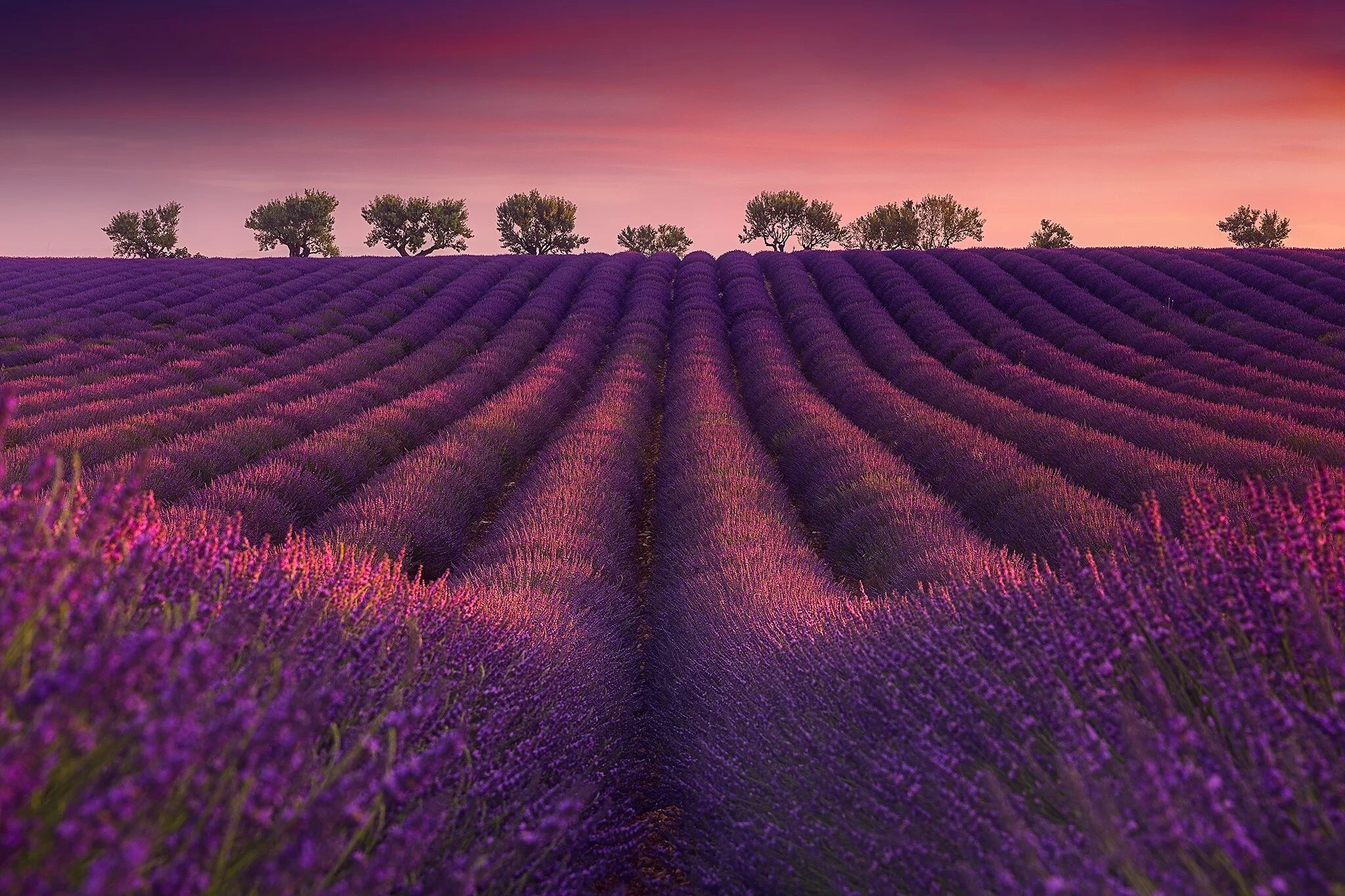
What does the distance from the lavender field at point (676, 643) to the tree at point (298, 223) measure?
37801 millimetres

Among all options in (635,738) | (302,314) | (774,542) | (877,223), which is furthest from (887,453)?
(877,223)

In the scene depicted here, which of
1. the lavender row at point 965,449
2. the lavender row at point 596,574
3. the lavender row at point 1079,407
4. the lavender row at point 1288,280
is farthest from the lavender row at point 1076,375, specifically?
the lavender row at point 1288,280

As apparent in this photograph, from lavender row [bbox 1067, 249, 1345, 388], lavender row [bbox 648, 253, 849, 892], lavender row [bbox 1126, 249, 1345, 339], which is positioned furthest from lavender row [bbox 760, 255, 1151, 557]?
lavender row [bbox 1126, 249, 1345, 339]

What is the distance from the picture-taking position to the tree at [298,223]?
44500 millimetres

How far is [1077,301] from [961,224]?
35.2 meters

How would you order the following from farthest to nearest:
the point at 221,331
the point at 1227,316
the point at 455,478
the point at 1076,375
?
1. the point at 1227,316
2. the point at 221,331
3. the point at 1076,375
4. the point at 455,478

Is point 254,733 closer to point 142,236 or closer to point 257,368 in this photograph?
point 257,368

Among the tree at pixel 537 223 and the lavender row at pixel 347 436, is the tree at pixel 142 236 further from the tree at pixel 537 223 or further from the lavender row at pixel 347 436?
the lavender row at pixel 347 436

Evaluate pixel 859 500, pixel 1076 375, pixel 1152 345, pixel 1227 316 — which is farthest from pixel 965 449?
pixel 1227 316

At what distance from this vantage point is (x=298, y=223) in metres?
44.8

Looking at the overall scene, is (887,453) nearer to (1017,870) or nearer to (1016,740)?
(1016,740)

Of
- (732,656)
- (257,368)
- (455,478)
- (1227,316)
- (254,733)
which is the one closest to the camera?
(254,733)

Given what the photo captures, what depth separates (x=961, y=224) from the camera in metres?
49.5

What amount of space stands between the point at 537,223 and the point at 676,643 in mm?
46091
